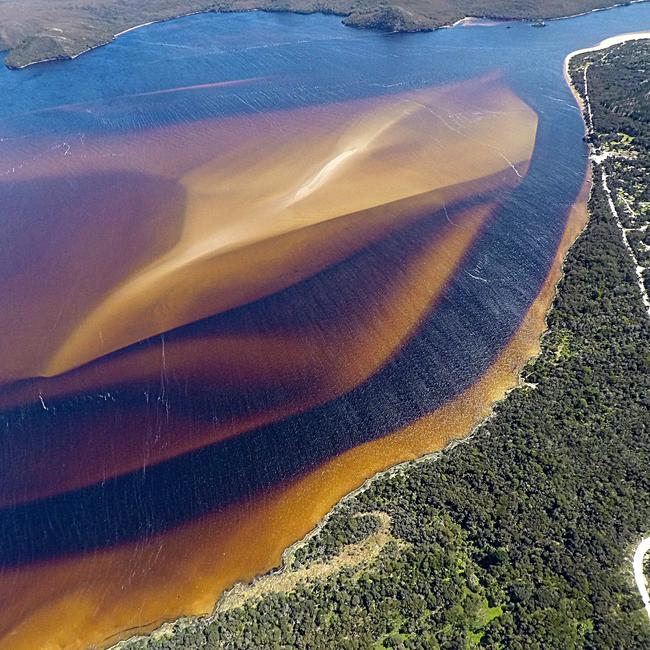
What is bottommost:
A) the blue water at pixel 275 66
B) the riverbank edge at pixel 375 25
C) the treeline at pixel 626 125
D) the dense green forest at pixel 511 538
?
the dense green forest at pixel 511 538

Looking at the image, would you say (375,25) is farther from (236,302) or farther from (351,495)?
(351,495)

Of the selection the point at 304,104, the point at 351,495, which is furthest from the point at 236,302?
the point at 304,104

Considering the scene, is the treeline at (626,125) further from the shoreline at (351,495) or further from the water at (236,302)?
the shoreline at (351,495)

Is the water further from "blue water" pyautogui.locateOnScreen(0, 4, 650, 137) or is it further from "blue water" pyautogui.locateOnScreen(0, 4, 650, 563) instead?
"blue water" pyautogui.locateOnScreen(0, 4, 650, 137)

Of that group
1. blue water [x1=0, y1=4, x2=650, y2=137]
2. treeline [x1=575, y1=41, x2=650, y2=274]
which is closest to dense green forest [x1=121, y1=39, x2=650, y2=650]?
treeline [x1=575, y1=41, x2=650, y2=274]

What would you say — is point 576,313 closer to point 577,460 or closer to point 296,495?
point 577,460

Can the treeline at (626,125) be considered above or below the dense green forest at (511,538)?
above

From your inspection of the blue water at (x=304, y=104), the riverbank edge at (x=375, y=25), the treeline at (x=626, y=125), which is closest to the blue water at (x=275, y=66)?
the blue water at (x=304, y=104)
